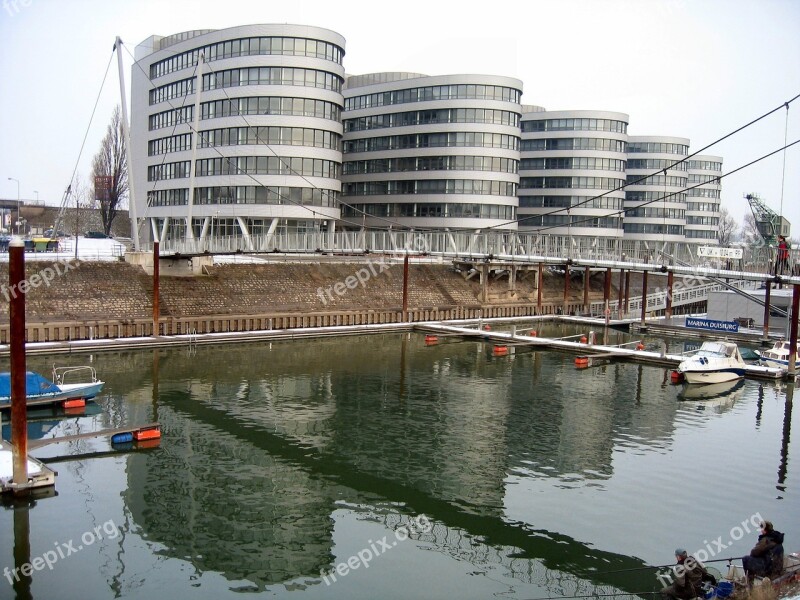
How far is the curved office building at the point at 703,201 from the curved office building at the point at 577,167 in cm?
3933

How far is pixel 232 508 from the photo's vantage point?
21.9 m

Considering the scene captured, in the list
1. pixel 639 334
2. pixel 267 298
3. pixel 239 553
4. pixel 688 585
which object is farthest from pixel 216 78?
pixel 688 585

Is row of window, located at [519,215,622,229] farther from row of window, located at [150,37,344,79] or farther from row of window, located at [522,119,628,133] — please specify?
row of window, located at [150,37,344,79]

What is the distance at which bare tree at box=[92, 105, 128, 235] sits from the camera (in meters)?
99.6

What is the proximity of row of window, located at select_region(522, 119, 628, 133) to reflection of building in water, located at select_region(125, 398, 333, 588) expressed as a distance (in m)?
95.0

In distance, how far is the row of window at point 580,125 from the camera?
111500 millimetres

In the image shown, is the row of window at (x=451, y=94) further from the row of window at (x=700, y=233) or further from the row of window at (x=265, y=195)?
the row of window at (x=700, y=233)

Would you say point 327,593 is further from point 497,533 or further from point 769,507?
point 769,507

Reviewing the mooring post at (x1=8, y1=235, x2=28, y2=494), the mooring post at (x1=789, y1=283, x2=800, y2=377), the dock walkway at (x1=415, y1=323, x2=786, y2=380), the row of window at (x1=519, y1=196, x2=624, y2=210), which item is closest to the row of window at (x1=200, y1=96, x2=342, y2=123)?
the dock walkway at (x1=415, y1=323, x2=786, y2=380)

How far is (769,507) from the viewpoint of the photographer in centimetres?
2314

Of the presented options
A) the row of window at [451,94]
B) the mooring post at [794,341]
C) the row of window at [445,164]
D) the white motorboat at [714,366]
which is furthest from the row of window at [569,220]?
the white motorboat at [714,366]

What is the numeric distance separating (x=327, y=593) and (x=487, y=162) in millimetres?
77816

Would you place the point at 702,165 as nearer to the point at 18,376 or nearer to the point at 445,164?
the point at 445,164

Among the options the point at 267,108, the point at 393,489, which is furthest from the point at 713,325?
the point at 393,489
